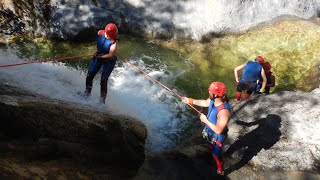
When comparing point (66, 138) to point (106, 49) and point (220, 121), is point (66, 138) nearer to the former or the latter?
point (220, 121)

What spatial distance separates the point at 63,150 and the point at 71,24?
6466 mm

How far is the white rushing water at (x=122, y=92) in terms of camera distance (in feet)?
25.0

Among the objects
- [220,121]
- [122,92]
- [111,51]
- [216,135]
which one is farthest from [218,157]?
[122,92]

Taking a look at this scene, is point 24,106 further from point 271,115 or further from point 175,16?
point 175,16

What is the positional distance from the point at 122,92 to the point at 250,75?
3372 millimetres

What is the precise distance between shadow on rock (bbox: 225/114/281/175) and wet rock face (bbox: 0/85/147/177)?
2047mm

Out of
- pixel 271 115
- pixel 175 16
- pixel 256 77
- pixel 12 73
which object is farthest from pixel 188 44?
pixel 12 73

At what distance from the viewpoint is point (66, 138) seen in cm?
479

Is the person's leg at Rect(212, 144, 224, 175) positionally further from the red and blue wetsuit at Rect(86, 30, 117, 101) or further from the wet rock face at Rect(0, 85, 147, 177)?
the red and blue wetsuit at Rect(86, 30, 117, 101)

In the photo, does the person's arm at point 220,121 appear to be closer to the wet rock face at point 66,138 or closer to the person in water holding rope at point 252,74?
the wet rock face at point 66,138

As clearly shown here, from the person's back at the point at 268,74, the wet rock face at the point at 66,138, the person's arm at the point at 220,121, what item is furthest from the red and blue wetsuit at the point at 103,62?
the person's back at the point at 268,74

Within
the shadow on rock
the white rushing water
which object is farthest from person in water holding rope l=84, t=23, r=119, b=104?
the shadow on rock

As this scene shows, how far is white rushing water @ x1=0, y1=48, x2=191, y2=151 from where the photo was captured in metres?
7.62

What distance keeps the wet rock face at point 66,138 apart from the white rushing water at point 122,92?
181cm
